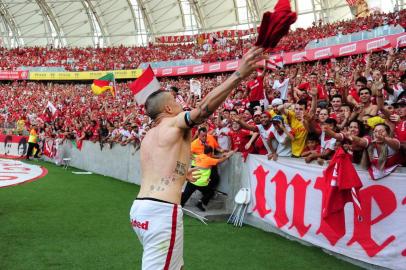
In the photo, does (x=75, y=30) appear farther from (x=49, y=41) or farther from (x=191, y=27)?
(x=191, y=27)

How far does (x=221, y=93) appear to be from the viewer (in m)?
2.84

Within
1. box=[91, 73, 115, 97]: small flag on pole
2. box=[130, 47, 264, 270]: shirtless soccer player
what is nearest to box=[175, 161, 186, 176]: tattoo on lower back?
box=[130, 47, 264, 270]: shirtless soccer player

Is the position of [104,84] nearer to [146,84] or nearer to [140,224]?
[146,84]

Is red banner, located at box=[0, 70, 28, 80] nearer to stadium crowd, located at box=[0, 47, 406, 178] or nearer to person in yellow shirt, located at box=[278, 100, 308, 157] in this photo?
stadium crowd, located at box=[0, 47, 406, 178]

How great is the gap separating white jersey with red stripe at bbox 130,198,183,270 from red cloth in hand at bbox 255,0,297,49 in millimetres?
1234


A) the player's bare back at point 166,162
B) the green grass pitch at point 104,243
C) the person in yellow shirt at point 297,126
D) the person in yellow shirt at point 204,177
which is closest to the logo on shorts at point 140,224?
the player's bare back at point 166,162

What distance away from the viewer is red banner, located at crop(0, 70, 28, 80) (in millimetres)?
43938

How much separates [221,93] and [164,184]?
2.41 feet

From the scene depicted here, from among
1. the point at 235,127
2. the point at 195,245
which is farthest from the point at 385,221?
the point at 235,127

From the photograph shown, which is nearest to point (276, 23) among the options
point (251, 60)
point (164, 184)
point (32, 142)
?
point (251, 60)

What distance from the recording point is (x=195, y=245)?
6.54 meters

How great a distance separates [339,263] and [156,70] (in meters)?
35.1

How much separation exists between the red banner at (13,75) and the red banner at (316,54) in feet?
43.8

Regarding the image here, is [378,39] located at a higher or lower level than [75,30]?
lower
